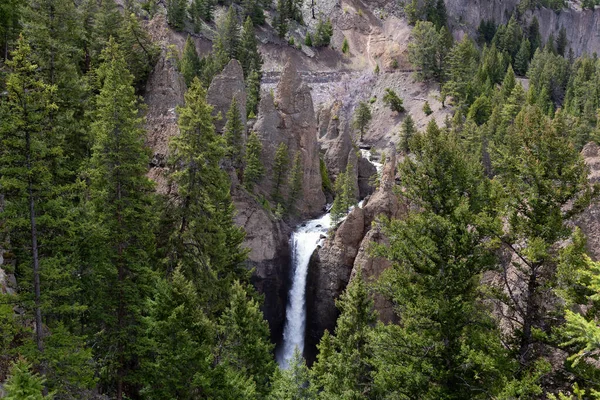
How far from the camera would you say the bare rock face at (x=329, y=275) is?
4206 cm

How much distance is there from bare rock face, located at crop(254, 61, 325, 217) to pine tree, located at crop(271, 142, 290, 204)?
0.76 metres

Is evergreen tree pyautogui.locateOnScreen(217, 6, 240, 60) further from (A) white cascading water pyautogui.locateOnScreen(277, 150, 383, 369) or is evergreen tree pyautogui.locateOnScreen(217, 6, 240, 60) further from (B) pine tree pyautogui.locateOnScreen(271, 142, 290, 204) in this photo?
(A) white cascading water pyautogui.locateOnScreen(277, 150, 383, 369)

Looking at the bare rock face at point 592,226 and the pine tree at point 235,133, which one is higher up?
the bare rock face at point 592,226

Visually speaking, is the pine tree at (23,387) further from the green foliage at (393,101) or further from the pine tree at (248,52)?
the green foliage at (393,101)

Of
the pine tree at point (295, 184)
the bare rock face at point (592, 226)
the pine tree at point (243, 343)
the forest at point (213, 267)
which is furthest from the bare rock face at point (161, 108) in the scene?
the bare rock face at point (592, 226)

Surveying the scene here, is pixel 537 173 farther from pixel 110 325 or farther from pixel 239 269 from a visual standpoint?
pixel 239 269

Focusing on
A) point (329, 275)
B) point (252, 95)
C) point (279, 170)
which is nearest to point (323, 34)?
point (252, 95)

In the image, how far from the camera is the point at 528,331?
13.6m

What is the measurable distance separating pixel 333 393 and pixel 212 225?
9.96 m

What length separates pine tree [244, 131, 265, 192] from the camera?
156ft

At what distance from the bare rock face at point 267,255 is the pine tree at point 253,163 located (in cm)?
540

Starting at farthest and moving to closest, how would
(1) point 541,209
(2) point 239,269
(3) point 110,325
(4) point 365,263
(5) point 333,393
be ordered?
1. (4) point 365,263
2. (2) point 239,269
3. (5) point 333,393
4. (3) point 110,325
5. (1) point 541,209

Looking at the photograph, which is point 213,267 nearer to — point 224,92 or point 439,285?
point 439,285

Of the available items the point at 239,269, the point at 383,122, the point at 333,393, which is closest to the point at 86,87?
the point at 239,269
